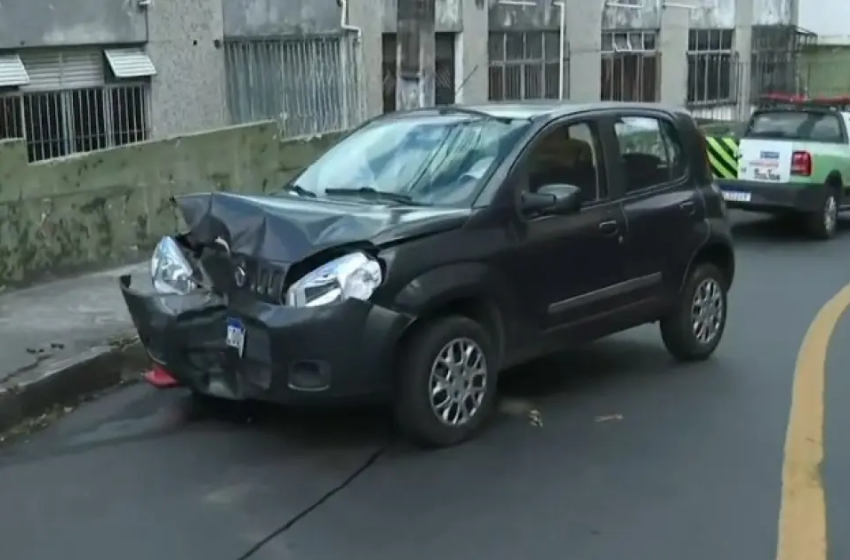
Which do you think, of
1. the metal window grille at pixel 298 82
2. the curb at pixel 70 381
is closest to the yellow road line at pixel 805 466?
the curb at pixel 70 381

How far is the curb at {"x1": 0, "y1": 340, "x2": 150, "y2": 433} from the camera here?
23.8 feet

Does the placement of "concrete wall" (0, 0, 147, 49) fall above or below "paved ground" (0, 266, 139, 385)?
above

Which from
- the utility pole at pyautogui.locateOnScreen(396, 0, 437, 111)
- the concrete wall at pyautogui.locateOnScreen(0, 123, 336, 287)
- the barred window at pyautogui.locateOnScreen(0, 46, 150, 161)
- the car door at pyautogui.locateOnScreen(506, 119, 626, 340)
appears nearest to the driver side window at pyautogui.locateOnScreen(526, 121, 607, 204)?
the car door at pyautogui.locateOnScreen(506, 119, 626, 340)

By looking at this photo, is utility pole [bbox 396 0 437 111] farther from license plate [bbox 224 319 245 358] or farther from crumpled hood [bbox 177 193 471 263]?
license plate [bbox 224 319 245 358]

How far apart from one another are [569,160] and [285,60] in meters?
10.2

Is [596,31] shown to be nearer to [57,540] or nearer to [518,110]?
[518,110]

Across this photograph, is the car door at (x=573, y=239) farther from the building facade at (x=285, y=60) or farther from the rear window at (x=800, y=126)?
the rear window at (x=800, y=126)

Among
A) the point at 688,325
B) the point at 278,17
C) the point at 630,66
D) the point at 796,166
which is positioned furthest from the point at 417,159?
the point at 630,66

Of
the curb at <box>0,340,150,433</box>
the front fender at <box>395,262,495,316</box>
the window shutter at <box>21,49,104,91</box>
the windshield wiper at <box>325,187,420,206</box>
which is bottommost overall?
the curb at <box>0,340,150,433</box>

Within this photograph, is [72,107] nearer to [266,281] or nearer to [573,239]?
[573,239]

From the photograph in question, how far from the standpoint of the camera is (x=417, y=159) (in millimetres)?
7457

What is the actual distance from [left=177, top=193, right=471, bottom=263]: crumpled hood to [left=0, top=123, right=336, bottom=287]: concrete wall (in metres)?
3.75

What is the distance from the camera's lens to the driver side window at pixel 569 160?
7.30 metres

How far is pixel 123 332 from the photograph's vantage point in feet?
29.2
